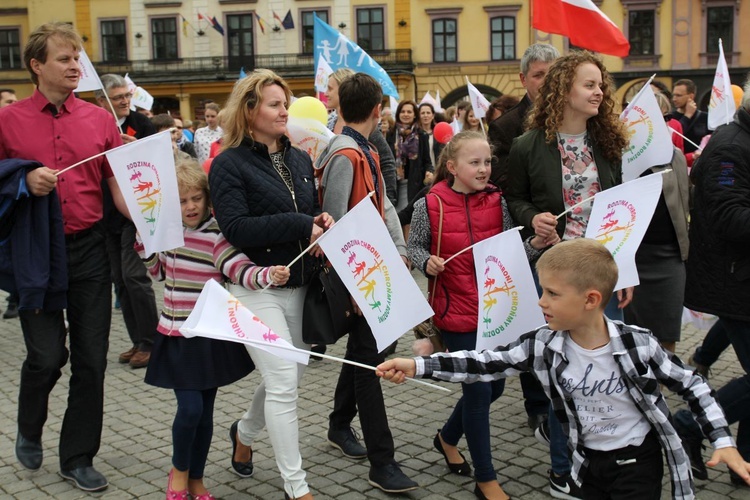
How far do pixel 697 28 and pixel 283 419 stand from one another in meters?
40.8

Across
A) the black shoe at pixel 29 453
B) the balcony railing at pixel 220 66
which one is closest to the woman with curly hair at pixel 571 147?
the black shoe at pixel 29 453

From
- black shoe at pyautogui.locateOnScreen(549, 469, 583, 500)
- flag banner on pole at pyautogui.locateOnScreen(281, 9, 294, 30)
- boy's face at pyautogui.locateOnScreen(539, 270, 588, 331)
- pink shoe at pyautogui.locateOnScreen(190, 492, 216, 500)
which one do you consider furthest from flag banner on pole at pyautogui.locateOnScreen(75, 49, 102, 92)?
flag banner on pole at pyautogui.locateOnScreen(281, 9, 294, 30)

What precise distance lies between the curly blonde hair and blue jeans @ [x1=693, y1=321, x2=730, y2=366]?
5.83 feet

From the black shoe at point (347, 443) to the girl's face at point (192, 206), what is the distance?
1.42 m

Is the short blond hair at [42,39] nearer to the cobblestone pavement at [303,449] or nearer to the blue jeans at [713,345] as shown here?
the cobblestone pavement at [303,449]

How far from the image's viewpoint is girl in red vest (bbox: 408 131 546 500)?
3.91m

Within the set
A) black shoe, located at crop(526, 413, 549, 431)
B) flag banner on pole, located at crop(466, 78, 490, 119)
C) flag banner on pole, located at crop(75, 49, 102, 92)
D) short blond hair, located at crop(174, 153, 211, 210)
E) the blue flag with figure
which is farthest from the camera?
flag banner on pole, located at crop(466, 78, 490, 119)

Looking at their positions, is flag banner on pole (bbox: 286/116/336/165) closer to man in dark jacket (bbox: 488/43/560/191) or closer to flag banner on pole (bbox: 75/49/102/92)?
man in dark jacket (bbox: 488/43/560/191)

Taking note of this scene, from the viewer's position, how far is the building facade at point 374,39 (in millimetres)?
39938

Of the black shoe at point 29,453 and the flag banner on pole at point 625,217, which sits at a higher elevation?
the flag banner on pole at point 625,217

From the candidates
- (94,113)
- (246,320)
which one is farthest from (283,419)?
(94,113)

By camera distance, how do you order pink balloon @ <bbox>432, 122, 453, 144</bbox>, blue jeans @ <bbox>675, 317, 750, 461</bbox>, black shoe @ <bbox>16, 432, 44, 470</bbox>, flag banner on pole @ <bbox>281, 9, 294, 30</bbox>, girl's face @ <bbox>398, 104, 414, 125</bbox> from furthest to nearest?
flag banner on pole @ <bbox>281, 9, 294, 30</bbox> → pink balloon @ <bbox>432, 122, 453, 144</bbox> → girl's face @ <bbox>398, 104, 414, 125</bbox> → black shoe @ <bbox>16, 432, 44, 470</bbox> → blue jeans @ <bbox>675, 317, 750, 461</bbox>

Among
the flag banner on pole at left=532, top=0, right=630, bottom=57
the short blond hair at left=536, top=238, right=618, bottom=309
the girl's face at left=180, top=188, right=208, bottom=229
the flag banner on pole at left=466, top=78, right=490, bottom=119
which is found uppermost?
the flag banner on pole at left=532, top=0, right=630, bottom=57

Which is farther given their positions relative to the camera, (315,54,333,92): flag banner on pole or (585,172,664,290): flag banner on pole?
(315,54,333,92): flag banner on pole
